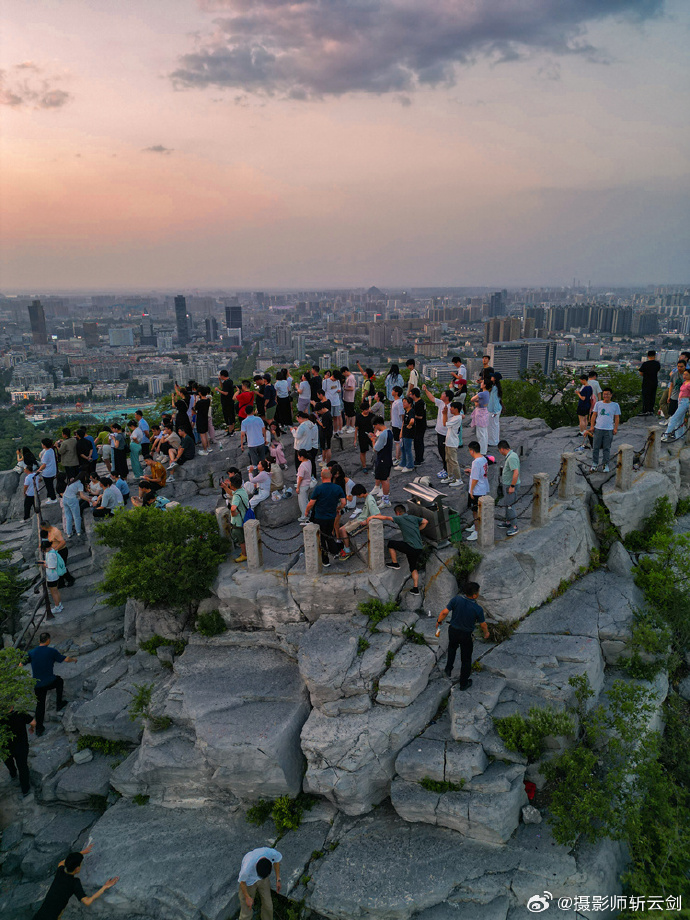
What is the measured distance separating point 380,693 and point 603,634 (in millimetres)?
5157

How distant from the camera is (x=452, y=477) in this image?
14109 millimetres

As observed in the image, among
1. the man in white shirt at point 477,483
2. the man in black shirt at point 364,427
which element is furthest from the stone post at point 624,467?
the man in black shirt at point 364,427

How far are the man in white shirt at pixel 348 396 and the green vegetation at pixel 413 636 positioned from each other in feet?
28.0

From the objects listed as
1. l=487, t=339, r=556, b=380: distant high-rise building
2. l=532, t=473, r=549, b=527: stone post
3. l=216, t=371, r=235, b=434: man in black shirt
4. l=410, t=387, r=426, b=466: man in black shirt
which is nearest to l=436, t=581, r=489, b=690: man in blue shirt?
l=532, t=473, r=549, b=527: stone post

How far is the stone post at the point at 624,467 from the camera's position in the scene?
13.4 m

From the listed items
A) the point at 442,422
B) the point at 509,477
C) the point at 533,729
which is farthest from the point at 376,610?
the point at 442,422

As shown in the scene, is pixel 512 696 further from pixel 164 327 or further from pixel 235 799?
pixel 164 327

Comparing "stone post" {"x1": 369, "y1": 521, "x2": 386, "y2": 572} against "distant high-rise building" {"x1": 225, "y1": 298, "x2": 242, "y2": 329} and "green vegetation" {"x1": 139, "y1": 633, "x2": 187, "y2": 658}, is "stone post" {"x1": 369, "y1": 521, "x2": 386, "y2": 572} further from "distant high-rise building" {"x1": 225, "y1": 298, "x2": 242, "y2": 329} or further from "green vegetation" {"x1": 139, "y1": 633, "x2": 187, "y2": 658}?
"distant high-rise building" {"x1": 225, "y1": 298, "x2": 242, "y2": 329}

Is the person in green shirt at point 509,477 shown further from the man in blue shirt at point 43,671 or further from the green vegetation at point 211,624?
the man in blue shirt at point 43,671

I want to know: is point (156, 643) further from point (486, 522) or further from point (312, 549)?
point (486, 522)

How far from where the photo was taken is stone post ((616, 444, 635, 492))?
13391 millimetres

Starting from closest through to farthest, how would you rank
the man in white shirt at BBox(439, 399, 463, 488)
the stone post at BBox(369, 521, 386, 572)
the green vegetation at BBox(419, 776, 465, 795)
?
1. the green vegetation at BBox(419, 776, 465, 795)
2. the stone post at BBox(369, 521, 386, 572)
3. the man in white shirt at BBox(439, 399, 463, 488)

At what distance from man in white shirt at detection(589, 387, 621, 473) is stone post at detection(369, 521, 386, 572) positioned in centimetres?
684

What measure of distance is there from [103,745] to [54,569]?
4610 millimetres
